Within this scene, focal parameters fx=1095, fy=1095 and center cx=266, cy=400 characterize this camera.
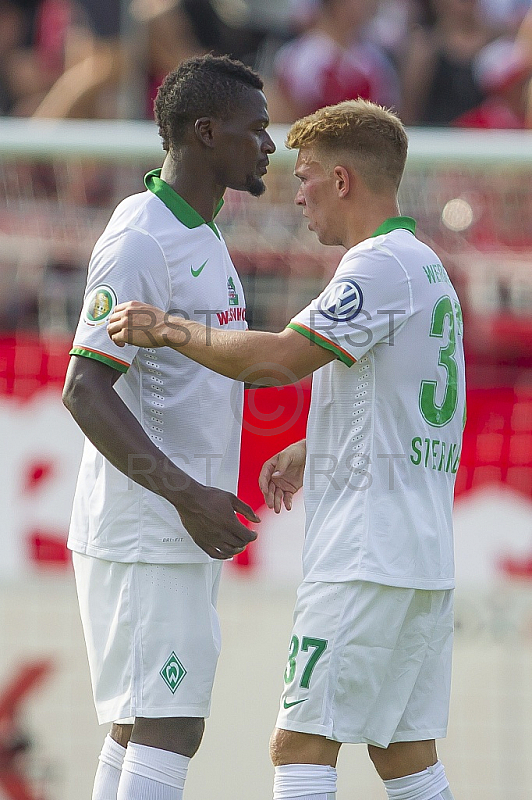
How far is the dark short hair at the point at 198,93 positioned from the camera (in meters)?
2.73

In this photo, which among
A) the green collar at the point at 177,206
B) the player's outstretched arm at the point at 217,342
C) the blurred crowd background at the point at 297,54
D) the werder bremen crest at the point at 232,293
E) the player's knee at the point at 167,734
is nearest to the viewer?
the player's outstretched arm at the point at 217,342

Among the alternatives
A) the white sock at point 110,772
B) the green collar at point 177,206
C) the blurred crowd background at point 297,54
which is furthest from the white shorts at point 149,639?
the blurred crowd background at point 297,54

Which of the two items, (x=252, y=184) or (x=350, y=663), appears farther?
(x=252, y=184)

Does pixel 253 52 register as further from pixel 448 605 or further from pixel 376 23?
pixel 448 605

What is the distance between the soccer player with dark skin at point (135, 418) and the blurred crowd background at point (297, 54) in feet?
10.0

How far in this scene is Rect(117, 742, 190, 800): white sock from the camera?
2.52 m

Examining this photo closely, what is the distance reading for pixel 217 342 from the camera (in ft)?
8.11

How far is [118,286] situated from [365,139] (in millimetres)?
689

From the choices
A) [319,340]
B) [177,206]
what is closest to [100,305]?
[177,206]

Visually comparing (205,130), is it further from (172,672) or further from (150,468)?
(172,672)

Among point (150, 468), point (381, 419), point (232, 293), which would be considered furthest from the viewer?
point (232, 293)

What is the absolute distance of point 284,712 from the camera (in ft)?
8.38

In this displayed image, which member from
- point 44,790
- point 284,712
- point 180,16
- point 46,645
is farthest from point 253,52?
point 284,712

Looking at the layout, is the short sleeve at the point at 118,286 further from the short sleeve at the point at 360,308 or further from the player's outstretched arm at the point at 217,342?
the short sleeve at the point at 360,308
